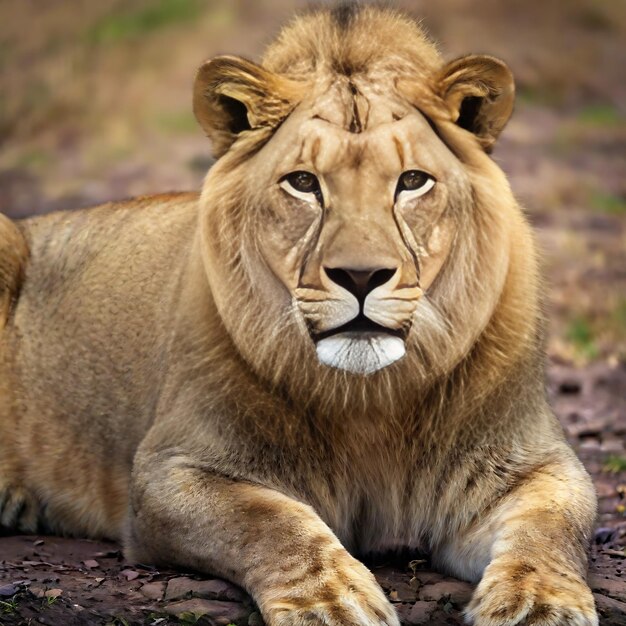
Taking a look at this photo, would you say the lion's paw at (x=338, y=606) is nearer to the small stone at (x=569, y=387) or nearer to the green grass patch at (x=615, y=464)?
the green grass patch at (x=615, y=464)

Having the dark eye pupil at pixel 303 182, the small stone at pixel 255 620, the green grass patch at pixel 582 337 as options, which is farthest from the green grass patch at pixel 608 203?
the small stone at pixel 255 620

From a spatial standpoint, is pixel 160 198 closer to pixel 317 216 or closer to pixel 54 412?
pixel 54 412

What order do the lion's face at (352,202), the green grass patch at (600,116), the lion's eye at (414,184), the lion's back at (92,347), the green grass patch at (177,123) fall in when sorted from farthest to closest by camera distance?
the green grass patch at (600,116) < the green grass patch at (177,123) < the lion's back at (92,347) < the lion's eye at (414,184) < the lion's face at (352,202)

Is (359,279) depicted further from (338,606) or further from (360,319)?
(338,606)

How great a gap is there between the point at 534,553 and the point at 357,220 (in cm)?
124

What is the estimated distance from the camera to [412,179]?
459 cm

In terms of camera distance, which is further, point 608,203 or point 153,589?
point 608,203

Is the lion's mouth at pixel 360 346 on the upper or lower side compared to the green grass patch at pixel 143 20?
lower

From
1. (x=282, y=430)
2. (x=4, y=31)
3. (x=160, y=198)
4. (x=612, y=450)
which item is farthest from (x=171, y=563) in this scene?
(x=4, y=31)

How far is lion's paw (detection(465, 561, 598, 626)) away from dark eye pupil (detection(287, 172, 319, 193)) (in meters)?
1.37

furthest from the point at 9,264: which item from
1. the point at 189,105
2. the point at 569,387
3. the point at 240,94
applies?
the point at 189,105

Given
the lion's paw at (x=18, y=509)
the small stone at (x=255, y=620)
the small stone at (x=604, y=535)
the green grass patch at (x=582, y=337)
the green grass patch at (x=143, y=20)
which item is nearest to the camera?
the small stone at (x=255, y=620)

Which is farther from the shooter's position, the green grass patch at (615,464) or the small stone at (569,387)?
the small stone at (569,387)

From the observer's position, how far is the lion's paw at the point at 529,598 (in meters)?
4.23
